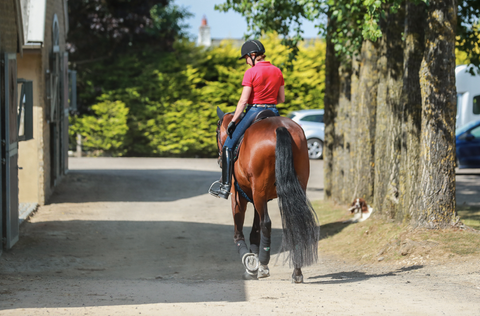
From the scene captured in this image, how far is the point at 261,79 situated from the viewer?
691cm

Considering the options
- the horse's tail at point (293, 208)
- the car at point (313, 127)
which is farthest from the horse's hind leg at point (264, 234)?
the car at point (313, 127)

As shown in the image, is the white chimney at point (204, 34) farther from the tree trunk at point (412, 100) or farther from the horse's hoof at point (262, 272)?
the horse's hoof at point (262, 272)

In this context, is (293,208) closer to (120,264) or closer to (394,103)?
(120,264)

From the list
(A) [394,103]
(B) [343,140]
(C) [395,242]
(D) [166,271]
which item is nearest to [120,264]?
(D) [166,271]

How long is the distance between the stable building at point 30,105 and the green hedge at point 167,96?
5.05 m

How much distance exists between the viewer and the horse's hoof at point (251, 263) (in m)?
6.88

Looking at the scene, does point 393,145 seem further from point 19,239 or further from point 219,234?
point 19,239

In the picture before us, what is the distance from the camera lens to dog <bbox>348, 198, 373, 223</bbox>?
415 inches

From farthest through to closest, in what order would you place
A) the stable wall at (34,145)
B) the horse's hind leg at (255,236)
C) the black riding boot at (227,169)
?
the stable wall at (34,145)
the horse's hind leg at (255,236)
the black riding boot at (227,169)

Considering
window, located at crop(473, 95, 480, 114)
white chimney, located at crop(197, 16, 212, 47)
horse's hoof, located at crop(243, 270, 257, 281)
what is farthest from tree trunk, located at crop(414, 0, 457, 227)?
white chimney, located at crop(197, 16, 212, 47)

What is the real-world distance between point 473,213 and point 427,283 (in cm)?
538

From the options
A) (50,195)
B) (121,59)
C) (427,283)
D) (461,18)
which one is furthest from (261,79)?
(121,59)

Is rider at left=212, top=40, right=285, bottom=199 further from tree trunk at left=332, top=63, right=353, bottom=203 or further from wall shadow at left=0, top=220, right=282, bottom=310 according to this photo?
tree trunk at left=332, top=63, right=353, bottom=203

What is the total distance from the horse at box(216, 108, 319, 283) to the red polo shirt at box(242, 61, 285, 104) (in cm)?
37
